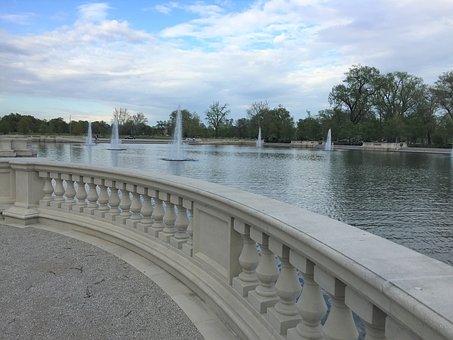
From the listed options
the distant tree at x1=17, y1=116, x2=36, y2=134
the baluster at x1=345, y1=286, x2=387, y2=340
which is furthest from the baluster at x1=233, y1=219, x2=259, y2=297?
the distant tree at x1=17, y1=116, x2=36, y2=134

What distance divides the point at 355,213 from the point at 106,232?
11175 mm

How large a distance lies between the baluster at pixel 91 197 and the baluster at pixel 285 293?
417 cm

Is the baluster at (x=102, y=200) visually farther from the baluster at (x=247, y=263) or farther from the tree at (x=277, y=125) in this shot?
the tree at (x=277, y=125)

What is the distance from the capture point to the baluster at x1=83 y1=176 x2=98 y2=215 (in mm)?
6316

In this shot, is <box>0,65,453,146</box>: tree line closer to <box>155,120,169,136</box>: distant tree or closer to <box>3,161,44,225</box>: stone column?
<box>155,120,169,136</box>: distant tree

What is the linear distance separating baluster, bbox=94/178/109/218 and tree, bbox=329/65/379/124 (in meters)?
95.9

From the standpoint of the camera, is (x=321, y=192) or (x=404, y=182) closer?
(x=321, y=192)

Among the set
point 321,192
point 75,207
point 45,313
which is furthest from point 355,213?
point 45,313

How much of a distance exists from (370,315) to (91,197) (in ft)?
17.6

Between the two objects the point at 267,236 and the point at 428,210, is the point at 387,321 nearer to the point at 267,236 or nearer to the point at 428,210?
the point at 267,236

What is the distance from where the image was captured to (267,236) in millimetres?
2914

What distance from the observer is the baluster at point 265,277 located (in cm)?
300

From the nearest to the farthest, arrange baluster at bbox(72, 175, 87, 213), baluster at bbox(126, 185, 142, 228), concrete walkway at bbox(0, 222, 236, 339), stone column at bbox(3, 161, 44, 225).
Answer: concrete walkway at bbox(0, 222, 236, 339) → baluster at bbox(126, 185, 142, 228) → baluster at bbox(72, 175, 87, 213) → stone column at bbox(3, 161, 44, 225)

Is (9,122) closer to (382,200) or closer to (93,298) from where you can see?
(382,200)
